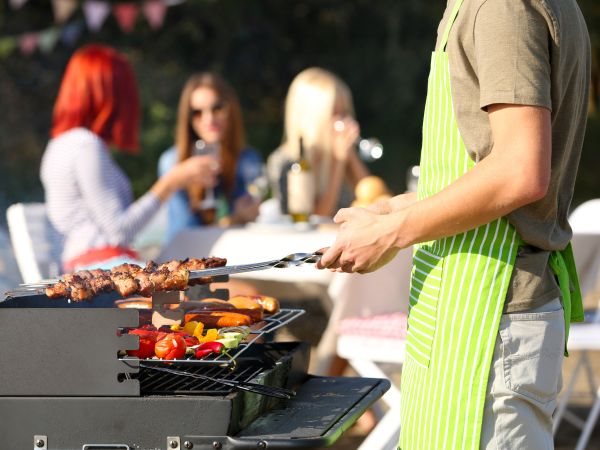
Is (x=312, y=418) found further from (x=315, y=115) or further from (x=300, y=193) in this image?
(x=315, y=115)

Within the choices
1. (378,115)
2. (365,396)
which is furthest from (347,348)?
(378,115)

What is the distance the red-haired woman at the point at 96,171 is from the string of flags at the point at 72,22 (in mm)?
7145

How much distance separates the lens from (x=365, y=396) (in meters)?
2.29

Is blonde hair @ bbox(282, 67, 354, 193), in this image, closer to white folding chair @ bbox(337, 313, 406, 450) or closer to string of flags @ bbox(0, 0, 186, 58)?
white folding chair @ bbox(337, 313, 406, 450)

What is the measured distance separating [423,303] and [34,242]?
286cm

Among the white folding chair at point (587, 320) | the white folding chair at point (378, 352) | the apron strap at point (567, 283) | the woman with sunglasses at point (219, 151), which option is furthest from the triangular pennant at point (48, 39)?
the apron strap at point (567, 283)

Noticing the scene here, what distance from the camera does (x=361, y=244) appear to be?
184 cm

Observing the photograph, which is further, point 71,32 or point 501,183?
point 71,32

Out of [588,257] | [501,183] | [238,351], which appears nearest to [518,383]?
[501,183]

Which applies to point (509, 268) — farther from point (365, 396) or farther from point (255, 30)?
point (255, 30)

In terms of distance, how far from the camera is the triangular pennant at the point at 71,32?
13180mm

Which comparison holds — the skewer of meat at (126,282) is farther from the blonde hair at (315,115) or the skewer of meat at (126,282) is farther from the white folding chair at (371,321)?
the blonde hair at (315,115)

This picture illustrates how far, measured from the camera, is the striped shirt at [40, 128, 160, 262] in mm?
4480

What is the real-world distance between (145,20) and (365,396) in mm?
14897
